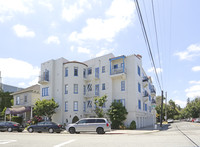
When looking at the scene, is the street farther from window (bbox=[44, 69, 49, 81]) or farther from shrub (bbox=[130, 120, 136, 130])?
window (bbox=[44, 69, 49, 81])

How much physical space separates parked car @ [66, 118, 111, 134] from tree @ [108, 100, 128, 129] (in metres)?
8.97

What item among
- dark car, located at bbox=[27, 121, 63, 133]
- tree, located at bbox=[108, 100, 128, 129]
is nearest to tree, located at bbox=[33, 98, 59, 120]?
dark car, located at bbox=[27, 121, 63, 133]

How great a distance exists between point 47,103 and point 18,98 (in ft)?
41.9

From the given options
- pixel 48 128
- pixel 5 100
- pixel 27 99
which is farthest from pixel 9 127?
pixel 5 100

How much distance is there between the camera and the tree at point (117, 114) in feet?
93.6

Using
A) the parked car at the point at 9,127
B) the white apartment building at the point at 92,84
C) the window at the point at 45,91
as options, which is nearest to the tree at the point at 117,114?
the white apartment building at the point at 92,84

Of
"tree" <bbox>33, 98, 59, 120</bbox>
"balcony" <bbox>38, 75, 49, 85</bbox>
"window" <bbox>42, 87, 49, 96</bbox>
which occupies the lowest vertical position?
"tree" <bbox>33, 98, 59, 120</bbox>

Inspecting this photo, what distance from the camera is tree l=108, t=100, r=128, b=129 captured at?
28516mm

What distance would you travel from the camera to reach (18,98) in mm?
40469

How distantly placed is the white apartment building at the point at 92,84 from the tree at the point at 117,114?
4.93 feet

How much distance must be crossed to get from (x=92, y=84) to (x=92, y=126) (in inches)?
588

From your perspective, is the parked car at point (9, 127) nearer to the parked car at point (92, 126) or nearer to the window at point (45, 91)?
the parked car at point (92, 126)

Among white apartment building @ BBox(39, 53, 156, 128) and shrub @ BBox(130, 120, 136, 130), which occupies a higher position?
white apartment building @ BBox(39, 53, 156, 128)

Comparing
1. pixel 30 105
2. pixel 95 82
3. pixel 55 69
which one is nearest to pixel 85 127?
pixel 95 82
